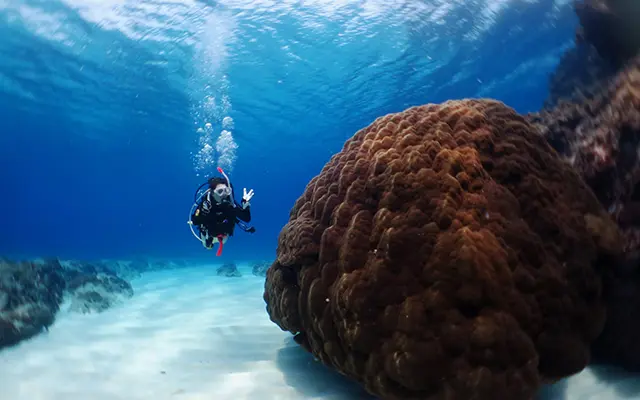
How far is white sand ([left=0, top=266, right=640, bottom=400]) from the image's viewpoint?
14.5 feet

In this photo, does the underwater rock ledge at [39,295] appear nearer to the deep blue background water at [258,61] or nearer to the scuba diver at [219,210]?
the scuba diver at [219,210]

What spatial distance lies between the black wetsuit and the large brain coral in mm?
1608

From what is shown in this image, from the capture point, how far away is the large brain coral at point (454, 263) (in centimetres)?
Answer: 307

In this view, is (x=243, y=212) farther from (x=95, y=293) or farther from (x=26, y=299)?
(x=95, y=293)

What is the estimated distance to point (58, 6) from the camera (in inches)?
666

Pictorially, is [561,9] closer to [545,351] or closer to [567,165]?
[567,165]

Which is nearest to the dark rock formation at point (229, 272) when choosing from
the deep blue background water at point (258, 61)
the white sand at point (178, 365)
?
the white sand at point (178, 365)

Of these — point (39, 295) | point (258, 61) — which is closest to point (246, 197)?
point (39, 295)

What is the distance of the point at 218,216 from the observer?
19.6ft

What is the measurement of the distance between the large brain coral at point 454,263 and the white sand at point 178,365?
643 millimetres

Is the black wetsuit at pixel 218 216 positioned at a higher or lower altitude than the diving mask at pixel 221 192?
lower

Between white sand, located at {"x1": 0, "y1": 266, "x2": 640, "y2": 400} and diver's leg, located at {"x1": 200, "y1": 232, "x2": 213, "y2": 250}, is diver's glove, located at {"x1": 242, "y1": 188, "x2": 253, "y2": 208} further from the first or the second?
white sand, located at {"x1": 0, "y1": 266, "x2": 640, "y2": 400}

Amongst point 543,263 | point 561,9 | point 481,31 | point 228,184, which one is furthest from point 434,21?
point 543,263

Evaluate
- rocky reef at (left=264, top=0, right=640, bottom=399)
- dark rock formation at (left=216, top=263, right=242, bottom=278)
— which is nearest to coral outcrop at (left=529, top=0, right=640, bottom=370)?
rocky reef at (left=264, top=0, right=640, bottom=399)
